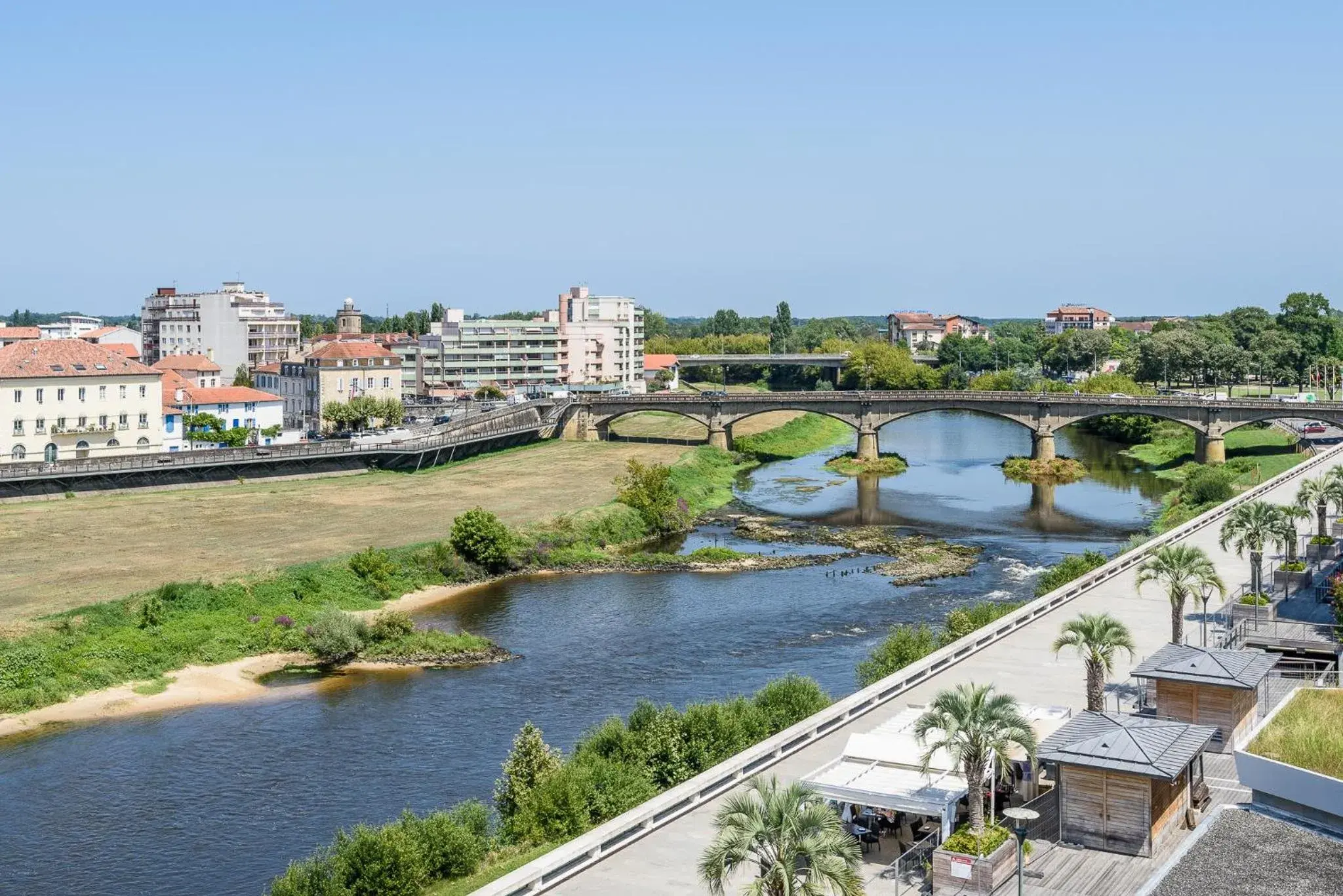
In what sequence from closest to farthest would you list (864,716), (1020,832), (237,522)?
(1020,832)
(864,716)
(237,522)

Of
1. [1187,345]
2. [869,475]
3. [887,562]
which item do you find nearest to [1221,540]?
[887,562]

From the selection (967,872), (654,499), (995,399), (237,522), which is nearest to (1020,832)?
(967,872)

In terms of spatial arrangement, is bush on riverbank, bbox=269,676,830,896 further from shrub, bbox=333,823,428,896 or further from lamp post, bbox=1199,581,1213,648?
lamp post, bbox=1199,581,1213,648

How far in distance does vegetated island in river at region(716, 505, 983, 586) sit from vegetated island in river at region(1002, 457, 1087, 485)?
30137 mm

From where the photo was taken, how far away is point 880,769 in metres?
31.5

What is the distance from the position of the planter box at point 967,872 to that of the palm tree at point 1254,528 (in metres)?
25.8

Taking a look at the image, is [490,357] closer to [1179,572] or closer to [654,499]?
[654,499]

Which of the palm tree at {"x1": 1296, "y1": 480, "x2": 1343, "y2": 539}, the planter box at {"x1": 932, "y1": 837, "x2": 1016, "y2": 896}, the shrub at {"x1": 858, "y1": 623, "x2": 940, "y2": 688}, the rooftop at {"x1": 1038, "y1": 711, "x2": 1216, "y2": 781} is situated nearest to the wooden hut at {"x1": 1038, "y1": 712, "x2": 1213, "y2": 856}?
the rooftop at {"x1": 1038, "y1": 711, "x2": 1216, "y2": 781}

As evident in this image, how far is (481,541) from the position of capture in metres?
78.9

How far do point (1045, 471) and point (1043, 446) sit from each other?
498cm

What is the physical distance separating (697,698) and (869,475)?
78.7 meters

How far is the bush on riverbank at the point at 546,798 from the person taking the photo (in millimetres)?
32750

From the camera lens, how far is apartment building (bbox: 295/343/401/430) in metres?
140

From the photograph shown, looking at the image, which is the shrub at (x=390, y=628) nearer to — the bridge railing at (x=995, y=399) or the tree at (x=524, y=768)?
the tree at (x=524, y=768)
